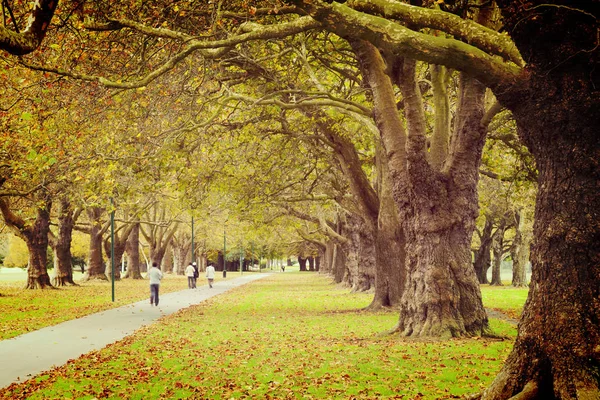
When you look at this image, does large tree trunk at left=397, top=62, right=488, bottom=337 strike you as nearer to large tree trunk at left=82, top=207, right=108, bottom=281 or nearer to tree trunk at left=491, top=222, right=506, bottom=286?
tree trunk at left=491, top=222, right=506, bottom=286

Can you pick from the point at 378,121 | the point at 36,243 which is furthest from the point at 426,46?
the point at 36,243

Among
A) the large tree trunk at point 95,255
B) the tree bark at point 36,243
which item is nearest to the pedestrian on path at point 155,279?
the tree bark at point 36,243

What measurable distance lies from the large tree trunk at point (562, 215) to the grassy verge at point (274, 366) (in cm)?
199

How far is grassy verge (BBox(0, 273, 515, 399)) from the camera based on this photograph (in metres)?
8.29

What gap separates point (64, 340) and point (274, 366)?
5655 millimetres

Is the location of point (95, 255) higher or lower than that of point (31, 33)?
lower

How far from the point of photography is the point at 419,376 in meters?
9.12

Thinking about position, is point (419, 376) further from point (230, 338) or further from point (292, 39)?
point (292, 39)

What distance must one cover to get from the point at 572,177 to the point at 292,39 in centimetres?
1031

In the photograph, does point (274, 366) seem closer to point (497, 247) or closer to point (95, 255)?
point (95, 255)

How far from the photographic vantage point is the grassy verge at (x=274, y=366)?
829 cm

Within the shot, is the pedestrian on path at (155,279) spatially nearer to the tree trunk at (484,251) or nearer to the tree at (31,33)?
the tree at (31,33)

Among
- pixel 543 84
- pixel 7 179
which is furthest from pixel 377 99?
pixel 7 179

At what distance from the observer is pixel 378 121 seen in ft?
47.2
